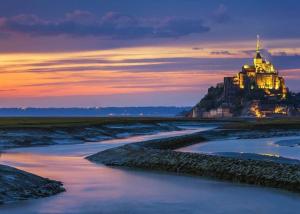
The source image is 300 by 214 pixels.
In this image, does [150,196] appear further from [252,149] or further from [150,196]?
[252,149]

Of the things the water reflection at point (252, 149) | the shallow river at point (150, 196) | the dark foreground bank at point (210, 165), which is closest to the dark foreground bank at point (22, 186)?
the shallow river at point (150, 196)

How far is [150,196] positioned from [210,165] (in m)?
7.62

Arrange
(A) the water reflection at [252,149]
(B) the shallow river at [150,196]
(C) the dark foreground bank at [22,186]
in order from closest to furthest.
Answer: (B) the shallow river at [150,196]
(C) the dark foreground bank at [22,186]
(A) the water reflection at [252,149]

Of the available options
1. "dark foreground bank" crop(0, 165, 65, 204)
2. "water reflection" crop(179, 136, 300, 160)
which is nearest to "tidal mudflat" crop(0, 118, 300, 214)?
"dark foreground bank" crop(0, 165, 65, 204)

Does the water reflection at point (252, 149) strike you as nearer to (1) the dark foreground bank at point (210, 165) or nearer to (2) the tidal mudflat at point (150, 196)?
(1) the dark foreground bank at point (210, 165)

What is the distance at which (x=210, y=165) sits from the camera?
31188 mm

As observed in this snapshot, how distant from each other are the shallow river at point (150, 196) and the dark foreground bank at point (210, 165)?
0.93 m

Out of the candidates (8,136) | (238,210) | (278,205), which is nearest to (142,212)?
(238,210)

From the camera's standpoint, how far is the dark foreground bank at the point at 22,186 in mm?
22544

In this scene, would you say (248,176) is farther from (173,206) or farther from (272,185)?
(173,206)

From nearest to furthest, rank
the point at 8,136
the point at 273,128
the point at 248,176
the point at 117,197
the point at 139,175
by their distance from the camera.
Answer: the point at 117,197 < the point at 248,176 < the point at 139,175 < the point at 8,136 < the point at 273,128

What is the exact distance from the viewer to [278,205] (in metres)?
22.0

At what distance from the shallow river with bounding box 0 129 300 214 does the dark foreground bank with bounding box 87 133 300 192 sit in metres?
0.93

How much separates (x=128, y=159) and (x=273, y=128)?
65.3 metres
